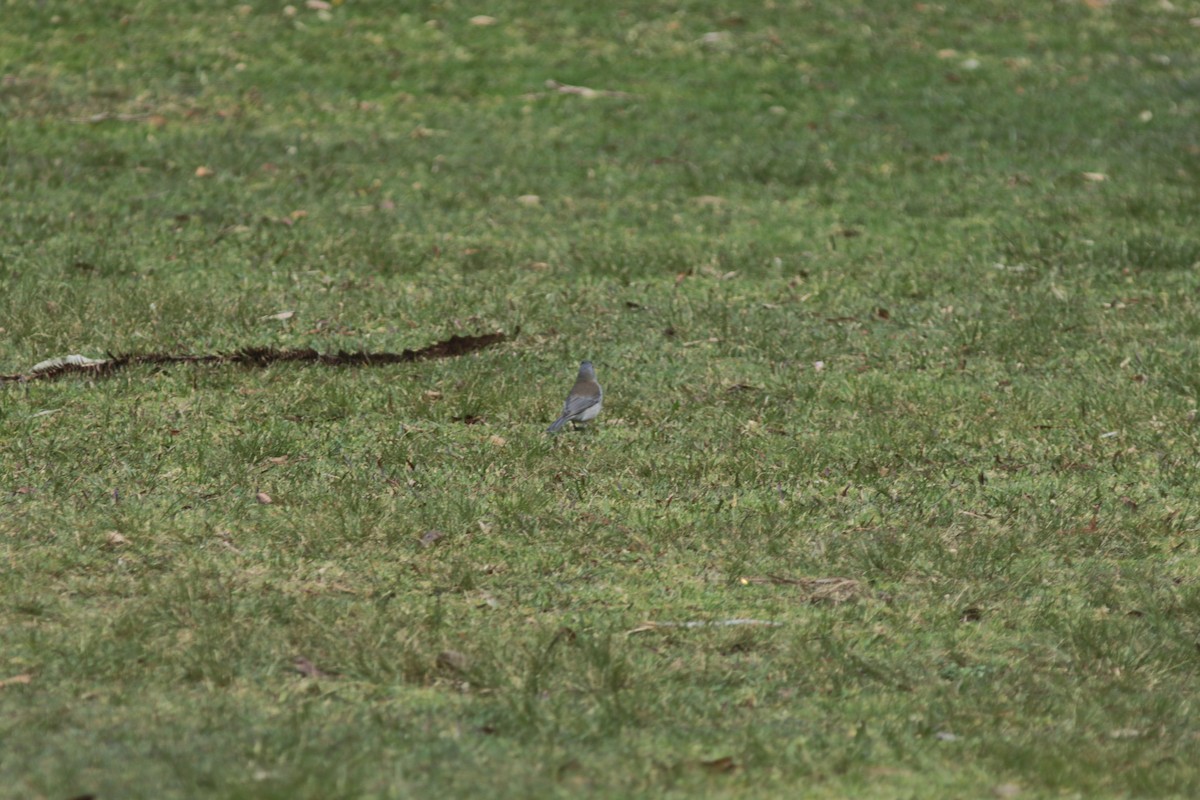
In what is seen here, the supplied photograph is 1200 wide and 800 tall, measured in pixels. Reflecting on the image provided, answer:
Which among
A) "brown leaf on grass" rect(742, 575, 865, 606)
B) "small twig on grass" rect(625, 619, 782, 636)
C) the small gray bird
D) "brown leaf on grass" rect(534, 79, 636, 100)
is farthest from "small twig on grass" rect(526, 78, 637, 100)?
"small twig on grass" rect(625, 619, 782, 636)

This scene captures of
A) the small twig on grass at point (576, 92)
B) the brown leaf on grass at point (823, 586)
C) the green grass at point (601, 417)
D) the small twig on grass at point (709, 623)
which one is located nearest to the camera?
the green grass at point (601, 417)

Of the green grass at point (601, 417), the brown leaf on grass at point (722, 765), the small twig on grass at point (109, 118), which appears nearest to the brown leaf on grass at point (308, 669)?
the green grass at point (601, 417)

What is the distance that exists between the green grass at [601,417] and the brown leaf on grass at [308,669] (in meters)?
0.04

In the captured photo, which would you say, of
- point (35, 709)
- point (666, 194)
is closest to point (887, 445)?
point (35, 709)

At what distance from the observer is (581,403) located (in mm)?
7691

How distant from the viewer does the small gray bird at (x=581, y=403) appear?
757 centimetres

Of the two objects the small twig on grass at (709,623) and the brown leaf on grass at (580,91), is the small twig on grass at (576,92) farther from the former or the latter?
the small twig on grass at (709,623)

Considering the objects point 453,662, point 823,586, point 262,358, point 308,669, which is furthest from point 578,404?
point 308,669

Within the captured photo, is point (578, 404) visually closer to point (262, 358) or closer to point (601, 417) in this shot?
point (601, 417)

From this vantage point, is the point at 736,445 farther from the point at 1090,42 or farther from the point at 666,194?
the point at 1090,42

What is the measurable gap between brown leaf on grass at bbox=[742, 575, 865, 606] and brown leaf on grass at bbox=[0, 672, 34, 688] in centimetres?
270

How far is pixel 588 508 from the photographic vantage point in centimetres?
682

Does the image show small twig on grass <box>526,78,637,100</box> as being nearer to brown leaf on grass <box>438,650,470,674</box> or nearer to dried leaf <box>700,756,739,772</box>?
brown leaf on grass <box>438,650,470,674</box>

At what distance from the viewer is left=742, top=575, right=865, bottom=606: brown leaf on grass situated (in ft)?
19.8
